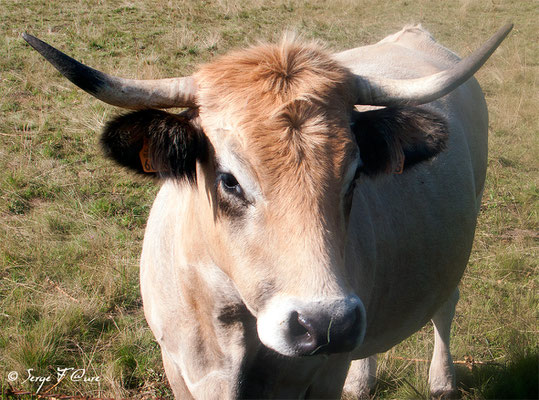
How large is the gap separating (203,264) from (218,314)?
0.95 feet

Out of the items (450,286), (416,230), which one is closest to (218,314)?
(416,230)

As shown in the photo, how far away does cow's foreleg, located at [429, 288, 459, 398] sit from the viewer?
4.71 m

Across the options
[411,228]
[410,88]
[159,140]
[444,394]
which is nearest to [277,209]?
[159,140]

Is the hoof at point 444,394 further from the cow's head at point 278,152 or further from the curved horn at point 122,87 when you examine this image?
the curved horn at point 122,87

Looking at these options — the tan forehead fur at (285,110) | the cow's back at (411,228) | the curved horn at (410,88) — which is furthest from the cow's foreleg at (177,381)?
the curved horn at (410,88)

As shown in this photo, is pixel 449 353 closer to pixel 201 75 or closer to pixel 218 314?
pixel 218 314

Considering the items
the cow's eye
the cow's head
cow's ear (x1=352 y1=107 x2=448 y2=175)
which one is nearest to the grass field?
the cow's head

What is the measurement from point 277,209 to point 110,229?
3.73 metres

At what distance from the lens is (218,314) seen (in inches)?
114

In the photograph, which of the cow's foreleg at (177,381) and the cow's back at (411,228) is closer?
the cow's foreleg at (177,381)

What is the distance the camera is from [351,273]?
9.95ft

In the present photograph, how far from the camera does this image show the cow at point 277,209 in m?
2.23

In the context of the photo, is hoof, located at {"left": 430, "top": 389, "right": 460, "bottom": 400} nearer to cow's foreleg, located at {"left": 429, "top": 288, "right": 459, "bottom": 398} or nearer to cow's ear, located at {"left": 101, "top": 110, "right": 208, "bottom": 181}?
cow's foreleg, located at {"left": 429, "top": 288, "right": 459, "bottom": 398}

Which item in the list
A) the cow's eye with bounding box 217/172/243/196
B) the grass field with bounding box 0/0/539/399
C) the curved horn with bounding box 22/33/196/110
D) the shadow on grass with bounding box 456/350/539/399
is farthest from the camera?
the grass field with bounding box 0/0/539/399
